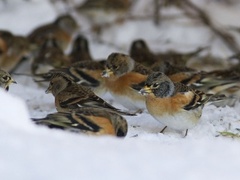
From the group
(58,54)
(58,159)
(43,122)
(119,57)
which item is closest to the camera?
(58,159)

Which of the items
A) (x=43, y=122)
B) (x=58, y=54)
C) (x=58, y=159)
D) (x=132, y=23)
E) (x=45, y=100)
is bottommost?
(x=58, y=159)

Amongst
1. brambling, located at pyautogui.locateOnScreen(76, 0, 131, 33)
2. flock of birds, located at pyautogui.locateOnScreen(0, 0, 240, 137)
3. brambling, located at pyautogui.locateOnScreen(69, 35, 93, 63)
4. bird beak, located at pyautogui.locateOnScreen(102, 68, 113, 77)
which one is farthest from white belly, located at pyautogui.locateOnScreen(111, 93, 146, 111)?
brambling, located at pyautogui.locateOnScreen(76, 0, 131, 33)

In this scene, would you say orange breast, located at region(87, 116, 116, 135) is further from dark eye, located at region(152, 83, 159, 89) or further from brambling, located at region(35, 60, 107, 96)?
brambling, located at region(35, 60, 107, 96)

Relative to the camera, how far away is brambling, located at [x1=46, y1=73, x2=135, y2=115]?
7402mm

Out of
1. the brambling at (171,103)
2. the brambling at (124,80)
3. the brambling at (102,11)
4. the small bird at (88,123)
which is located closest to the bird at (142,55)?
the brambling at (124,80)

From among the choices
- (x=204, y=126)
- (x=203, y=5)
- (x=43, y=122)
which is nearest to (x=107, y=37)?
(x=203, y=5)

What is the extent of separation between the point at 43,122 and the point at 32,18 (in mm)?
6974

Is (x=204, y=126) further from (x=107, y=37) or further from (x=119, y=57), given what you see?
(x=107, y=37)

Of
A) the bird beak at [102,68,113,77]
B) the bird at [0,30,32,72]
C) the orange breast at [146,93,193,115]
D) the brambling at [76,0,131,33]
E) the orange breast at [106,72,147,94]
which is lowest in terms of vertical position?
the orange breast at [146,93,193,115]

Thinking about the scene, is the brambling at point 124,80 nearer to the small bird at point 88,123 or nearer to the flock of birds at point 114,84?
the flock of birds at point 114,84

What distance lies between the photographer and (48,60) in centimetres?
1055

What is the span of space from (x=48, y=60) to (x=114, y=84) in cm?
219

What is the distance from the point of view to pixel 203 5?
1275 centimetres

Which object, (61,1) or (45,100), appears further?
(61,1)
